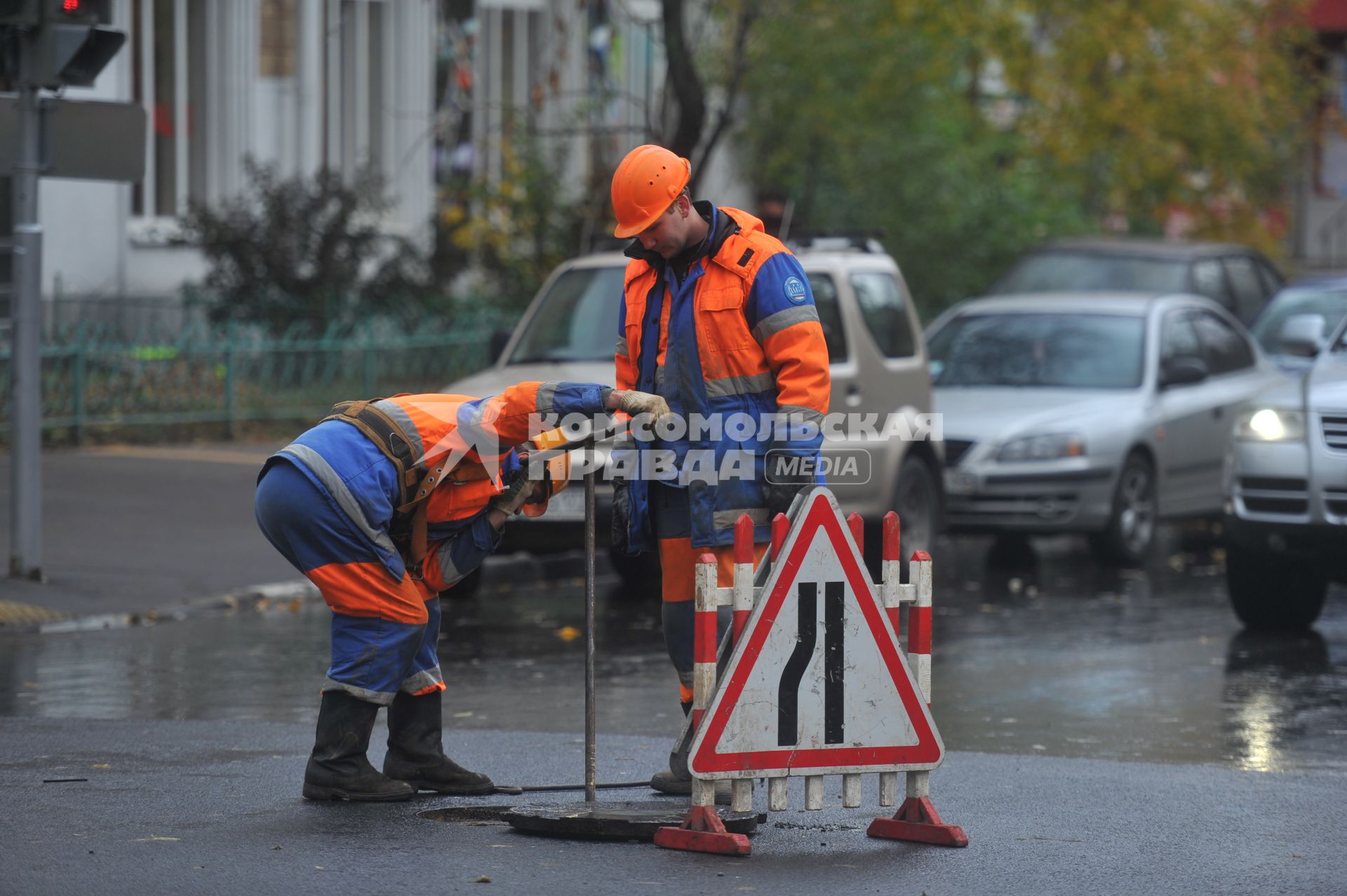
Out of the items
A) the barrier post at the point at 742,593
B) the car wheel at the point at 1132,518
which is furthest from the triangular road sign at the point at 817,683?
the car wheel at the point at 1132,518

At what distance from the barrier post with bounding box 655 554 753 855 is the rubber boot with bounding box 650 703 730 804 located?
456 millimetres

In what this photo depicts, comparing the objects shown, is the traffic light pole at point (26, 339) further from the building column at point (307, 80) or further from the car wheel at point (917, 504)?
the building column at point (307, 80)

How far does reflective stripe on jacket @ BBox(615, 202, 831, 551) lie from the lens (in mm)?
6223

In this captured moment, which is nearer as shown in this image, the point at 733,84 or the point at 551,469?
the point at 551,469

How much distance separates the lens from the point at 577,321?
11367 millimetres

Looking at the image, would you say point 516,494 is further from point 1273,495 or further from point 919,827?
point 1273,495

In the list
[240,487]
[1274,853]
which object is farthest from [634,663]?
[240,487]

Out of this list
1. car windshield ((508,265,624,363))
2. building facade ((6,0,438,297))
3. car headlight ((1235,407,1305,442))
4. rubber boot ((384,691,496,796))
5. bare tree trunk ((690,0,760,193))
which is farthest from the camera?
building facade ((6,0,438,297))

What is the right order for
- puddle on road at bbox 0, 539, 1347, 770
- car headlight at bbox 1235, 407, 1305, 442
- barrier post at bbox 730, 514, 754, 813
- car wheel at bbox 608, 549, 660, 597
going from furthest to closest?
car wheel at bbox 608, 549, 660, 597
car headlight at bbox 1235, 407, 1305, 442
puddle on road at bbox 0, 539, 1347, 770
barrier post at bbox 730, 514, 754, 813

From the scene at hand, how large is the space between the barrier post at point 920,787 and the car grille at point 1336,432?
4555 millimetres

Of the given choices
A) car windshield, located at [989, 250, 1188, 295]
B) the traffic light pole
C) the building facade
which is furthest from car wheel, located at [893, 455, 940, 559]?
the building facade

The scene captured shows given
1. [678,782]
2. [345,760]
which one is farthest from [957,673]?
[345,760]

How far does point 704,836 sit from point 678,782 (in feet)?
2.22

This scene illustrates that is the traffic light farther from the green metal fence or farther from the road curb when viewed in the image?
the green metal fence
